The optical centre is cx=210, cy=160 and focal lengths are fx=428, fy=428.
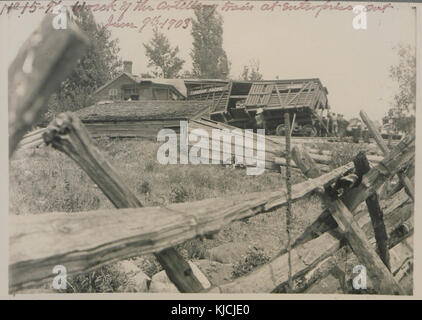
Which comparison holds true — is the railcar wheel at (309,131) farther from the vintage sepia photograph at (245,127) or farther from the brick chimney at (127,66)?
the brick chimney at (127,66)

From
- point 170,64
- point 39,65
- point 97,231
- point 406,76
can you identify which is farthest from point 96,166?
point 406,76

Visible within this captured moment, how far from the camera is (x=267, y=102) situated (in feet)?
13.0

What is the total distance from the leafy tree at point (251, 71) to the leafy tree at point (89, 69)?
1087 mm

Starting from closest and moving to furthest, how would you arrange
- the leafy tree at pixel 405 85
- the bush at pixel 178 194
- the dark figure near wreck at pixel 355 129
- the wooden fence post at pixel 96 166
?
the wooden fence post at pixel 96 166
the leafy tree at pixel 405 85
the bush at pixel 178 194
the dark figure near wreck at pixel 355 129

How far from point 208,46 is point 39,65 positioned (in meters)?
2.28

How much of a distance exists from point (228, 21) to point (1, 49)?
5.99 feet

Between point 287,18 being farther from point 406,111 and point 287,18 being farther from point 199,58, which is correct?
point 406,111

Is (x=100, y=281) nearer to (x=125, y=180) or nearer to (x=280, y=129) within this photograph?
(x=125, y=180)

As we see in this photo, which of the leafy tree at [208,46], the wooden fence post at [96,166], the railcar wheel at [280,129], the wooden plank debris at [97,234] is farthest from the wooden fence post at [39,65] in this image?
the railcar wheel at [280,129]

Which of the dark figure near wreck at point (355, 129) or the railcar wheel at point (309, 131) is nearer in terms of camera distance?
Answer: the dark figure near wreck at point (355, 129)

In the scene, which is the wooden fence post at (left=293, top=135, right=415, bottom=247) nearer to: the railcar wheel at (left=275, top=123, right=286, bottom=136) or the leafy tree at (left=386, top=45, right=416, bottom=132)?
the leafy tree at (left=386, top=45, right=416, bottom=132)

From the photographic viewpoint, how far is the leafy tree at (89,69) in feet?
11.4

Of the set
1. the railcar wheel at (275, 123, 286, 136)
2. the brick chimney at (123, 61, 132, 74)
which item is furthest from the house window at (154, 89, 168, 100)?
the railcar wheel at (275, 123, 286, 136)

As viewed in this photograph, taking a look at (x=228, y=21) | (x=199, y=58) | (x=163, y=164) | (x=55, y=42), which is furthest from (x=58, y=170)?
(x=55, y=42)
